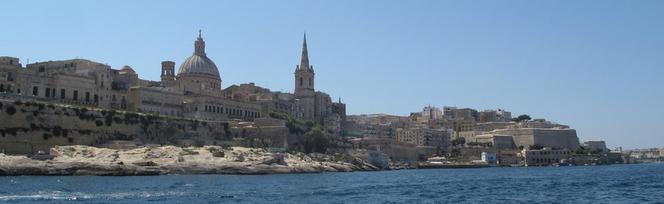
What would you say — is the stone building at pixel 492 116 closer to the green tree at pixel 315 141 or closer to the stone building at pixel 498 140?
the stone building at pixel 498 140

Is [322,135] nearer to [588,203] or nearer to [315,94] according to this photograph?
[315,94]

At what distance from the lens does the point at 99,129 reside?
70.3 meters

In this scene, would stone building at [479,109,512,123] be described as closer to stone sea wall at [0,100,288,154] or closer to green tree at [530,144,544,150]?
green tree at [530,144,544,150]

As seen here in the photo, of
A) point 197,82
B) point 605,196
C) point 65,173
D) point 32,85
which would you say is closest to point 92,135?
point 32,85

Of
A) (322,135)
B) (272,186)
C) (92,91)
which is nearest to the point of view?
(272,186)

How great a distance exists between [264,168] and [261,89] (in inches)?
2073

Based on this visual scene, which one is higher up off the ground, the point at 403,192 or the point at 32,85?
the point at 32,85

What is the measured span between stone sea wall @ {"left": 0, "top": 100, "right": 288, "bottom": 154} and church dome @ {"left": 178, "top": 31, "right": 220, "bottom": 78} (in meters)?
20.2

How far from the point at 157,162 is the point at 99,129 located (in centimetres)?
1205

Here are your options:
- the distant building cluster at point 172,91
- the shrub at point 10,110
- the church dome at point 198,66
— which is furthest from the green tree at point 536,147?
the shrub at point 10,110

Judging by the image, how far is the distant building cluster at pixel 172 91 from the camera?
241 feet

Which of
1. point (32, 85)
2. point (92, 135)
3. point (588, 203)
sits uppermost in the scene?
point (32, 85)

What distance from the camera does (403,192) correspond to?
1655 inches

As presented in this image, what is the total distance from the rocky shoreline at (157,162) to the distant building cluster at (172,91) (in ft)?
39.3
